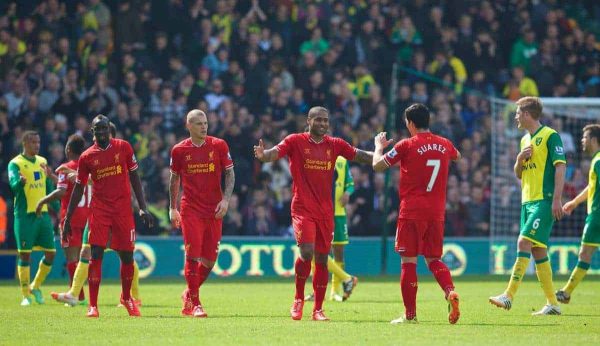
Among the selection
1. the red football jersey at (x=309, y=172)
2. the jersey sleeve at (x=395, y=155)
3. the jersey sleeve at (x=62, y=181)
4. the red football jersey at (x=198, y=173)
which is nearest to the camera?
the jersey sleeve at (x=395, y=155)

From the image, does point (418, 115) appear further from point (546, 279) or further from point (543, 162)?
point (546, 279)

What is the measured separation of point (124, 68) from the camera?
25672 millimetres

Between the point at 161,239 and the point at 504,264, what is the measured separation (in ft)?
24.2

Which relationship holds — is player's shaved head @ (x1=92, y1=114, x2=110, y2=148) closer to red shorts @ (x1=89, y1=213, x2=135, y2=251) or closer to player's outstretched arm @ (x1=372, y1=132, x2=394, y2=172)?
red shorts @ (x1=89, y1=213, x2=135, y2=251)

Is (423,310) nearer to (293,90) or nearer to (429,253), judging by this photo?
(429,253)

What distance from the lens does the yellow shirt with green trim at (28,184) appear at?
17047 mm

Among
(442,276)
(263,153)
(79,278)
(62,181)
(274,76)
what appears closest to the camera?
(442,276)

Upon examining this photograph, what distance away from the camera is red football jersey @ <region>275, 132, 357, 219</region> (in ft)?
43.3

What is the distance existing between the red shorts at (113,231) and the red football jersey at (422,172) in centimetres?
344

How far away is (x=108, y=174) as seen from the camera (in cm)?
1402

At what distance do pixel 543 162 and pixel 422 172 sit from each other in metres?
2.17

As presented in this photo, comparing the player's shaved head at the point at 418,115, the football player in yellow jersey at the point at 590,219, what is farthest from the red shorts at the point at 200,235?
the football player in yellow jersey at the point at 590,219

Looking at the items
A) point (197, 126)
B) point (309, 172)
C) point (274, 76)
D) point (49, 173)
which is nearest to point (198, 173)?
point (197, 126)

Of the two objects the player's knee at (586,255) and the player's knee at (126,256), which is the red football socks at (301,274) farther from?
the player's knee at (586,255)
